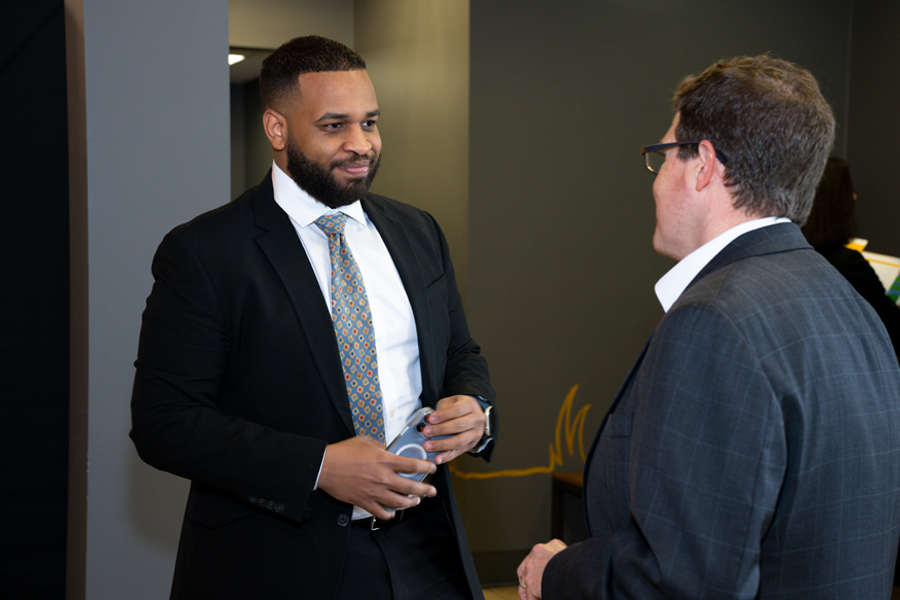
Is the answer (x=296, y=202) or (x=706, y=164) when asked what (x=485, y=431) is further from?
(x=706, y=164)

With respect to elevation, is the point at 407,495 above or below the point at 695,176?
below

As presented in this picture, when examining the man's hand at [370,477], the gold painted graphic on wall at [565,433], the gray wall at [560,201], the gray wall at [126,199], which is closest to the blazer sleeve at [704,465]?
the man's hand at [370,477]

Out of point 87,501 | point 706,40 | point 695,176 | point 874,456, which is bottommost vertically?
point 87,501

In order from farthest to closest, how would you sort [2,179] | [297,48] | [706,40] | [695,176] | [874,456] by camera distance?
[706,40] → [2,179] → [297,48] → [695,176] → [874,456]

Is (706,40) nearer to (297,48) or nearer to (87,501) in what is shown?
(297,48)

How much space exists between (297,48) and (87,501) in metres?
1.34

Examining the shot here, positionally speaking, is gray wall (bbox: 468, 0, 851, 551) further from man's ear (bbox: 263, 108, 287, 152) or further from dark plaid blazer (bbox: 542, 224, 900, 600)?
dark plaid blazer (bbox: 542, 224, 900, 600)

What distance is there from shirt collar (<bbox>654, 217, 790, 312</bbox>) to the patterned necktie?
2.03ft

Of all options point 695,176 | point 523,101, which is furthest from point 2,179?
point 523,101

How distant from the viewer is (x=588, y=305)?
153 inches

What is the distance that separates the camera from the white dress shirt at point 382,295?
159cm

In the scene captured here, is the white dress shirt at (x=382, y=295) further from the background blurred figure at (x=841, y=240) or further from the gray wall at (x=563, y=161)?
the background blurred figure at (x=841, y=240)

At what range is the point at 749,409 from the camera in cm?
92

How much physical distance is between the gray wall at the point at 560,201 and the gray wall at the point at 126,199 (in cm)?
171
